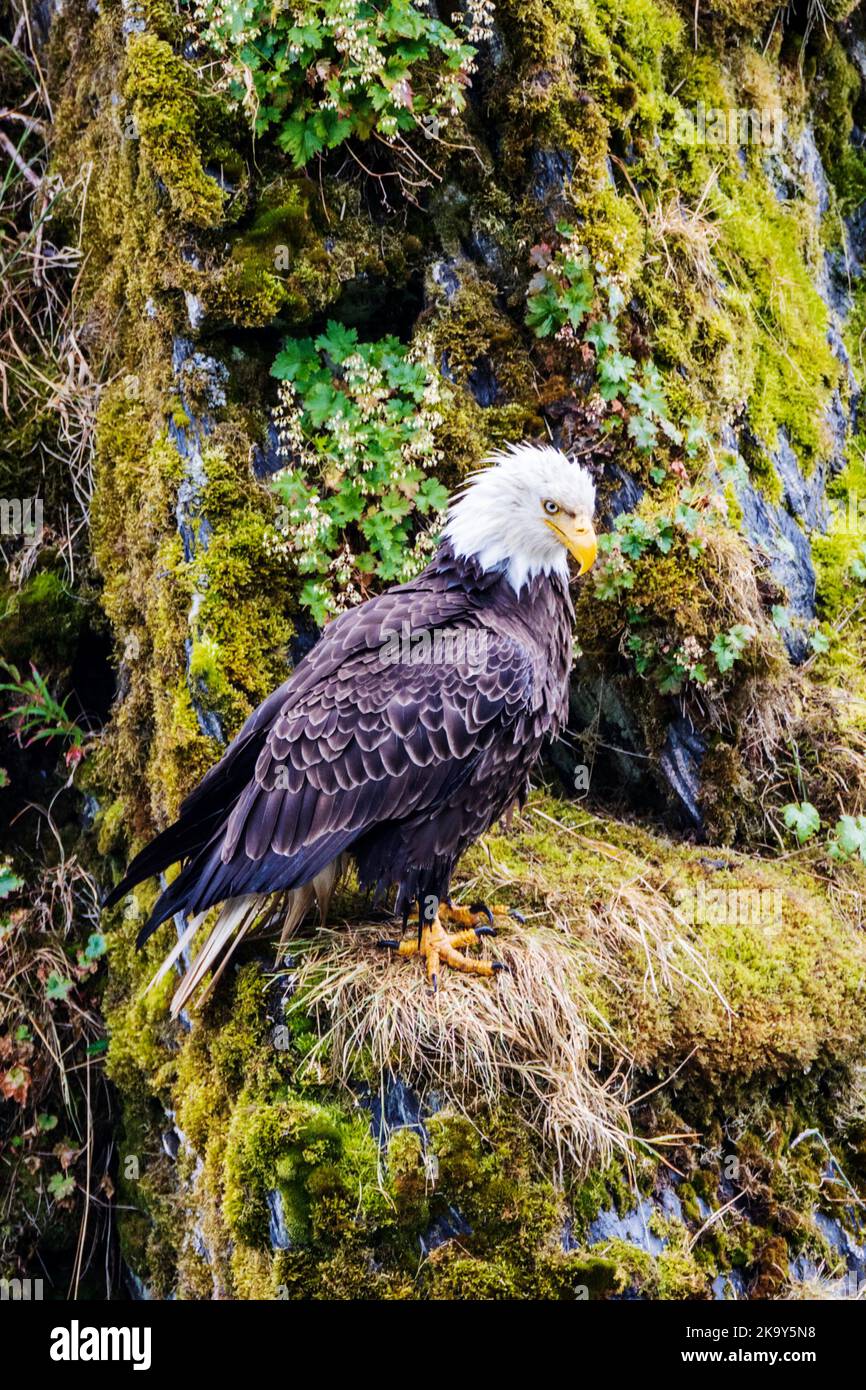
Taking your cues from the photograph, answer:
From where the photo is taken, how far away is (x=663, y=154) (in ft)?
19.3

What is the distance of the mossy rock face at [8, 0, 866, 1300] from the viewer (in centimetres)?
408

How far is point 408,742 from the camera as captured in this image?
4.22 meters

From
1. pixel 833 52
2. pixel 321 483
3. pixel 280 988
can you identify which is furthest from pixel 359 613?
pixel 833 52

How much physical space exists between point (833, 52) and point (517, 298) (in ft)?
9.95

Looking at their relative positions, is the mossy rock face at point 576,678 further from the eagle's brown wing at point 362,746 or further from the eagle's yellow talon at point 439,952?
the eagle's brown wing at point 362,746

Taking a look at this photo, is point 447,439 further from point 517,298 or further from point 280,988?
point 280,988

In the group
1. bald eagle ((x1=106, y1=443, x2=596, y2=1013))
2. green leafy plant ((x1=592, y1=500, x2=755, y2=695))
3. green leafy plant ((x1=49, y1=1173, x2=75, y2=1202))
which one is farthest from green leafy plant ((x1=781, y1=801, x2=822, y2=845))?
green leafy plant ((x1=49, y1=1173, x2=75, y2=1202))

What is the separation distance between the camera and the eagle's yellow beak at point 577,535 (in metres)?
4.30

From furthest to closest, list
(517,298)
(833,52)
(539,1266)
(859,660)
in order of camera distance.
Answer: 1. (833,52)
2. (859,660)
3. (517,298)
4. (539,1266)

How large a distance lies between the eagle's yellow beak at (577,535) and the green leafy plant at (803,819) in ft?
5.44

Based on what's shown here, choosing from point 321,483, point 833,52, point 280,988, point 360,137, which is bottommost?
point 280,988

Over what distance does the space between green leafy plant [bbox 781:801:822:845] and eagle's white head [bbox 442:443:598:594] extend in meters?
1.59

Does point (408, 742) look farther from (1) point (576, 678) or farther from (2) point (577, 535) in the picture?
(1) point (576, 678)

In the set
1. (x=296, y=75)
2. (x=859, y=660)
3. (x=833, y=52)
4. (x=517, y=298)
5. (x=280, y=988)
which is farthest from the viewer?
(x=833, y=52)
